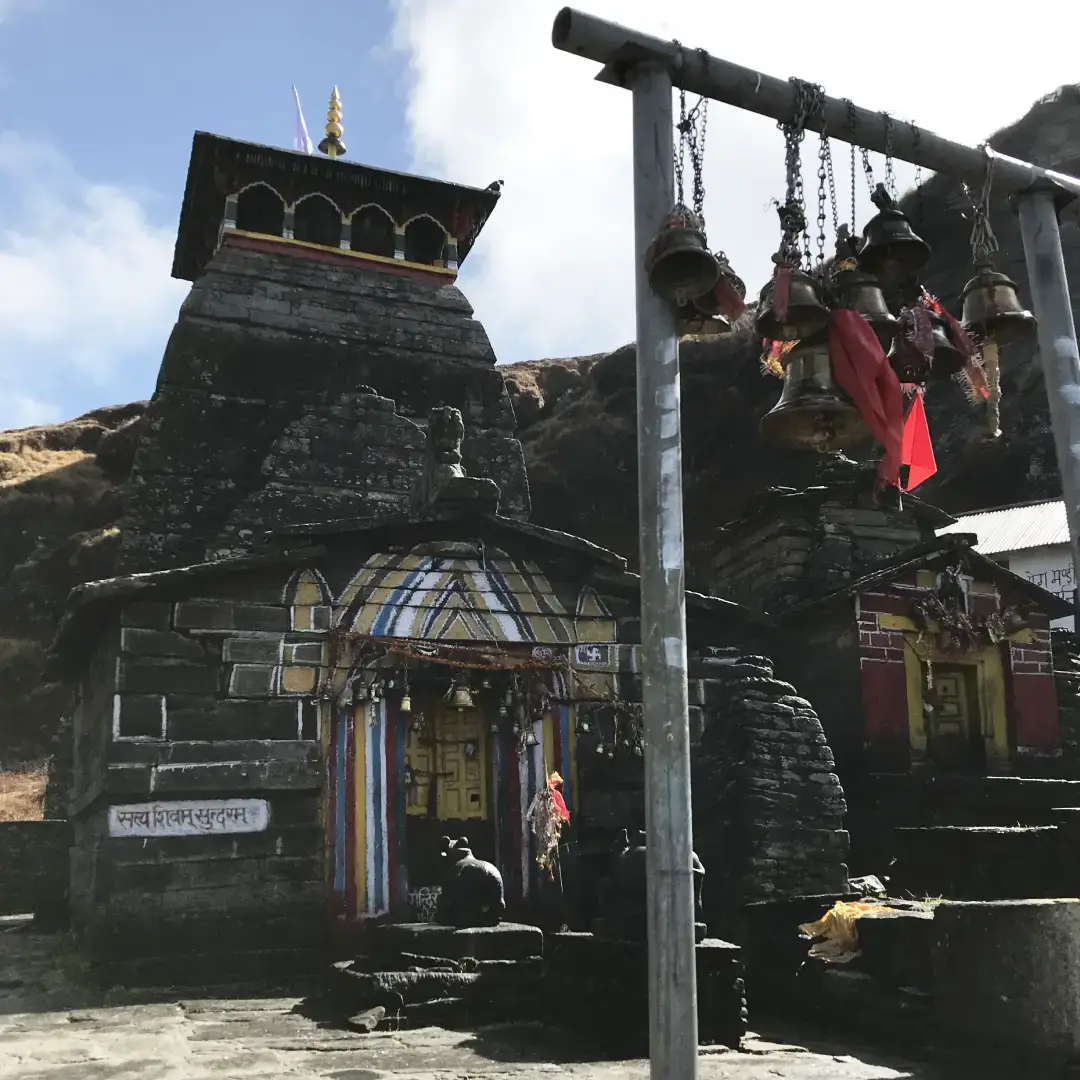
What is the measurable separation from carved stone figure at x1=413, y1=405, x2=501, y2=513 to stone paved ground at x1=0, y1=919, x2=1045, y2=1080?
5.98 m

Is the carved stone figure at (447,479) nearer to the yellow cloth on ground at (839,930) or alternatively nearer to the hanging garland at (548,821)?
the hanging garland at (548,821)

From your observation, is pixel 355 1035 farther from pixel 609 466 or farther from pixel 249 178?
pixel 609 466

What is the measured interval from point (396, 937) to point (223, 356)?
1298cm

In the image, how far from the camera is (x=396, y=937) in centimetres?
1117

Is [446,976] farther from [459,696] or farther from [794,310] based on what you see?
[794,310]

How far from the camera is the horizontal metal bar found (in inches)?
205

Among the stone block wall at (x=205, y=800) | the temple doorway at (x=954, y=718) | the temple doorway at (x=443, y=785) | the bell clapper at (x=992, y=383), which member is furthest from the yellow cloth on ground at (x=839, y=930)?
the temple doorway at (x=954, y=718)

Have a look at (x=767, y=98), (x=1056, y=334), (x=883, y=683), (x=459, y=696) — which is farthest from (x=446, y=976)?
(x=883, y=683)

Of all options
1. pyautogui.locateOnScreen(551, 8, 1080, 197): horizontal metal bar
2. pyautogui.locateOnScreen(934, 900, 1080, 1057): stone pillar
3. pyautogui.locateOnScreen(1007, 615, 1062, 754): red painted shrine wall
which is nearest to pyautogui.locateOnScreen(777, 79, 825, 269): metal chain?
pyautogui.locateOnScreen(551, 8, 1080, 197): horizontal metal bar

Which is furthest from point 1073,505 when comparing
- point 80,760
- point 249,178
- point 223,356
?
point 249,178

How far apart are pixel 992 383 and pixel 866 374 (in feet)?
4.00

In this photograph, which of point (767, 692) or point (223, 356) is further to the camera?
point (223, 356)

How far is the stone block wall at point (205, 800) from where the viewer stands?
12.5m

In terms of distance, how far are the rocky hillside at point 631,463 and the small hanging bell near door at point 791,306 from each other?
1130 inches
